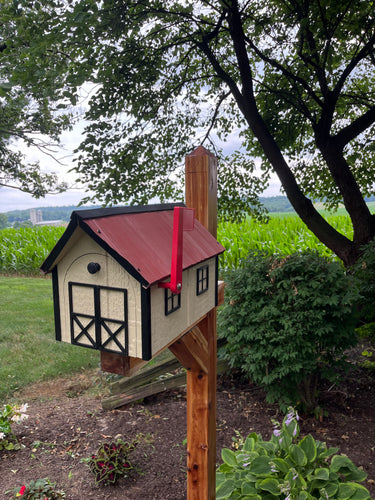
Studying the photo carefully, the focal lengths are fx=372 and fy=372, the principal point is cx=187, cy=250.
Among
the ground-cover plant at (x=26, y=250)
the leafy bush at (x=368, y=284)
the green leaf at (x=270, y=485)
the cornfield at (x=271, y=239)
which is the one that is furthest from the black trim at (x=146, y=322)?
the ground-cover plant at (x=26, y=250)

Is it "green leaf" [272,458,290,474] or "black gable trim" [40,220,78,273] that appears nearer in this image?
"black gable trim" [40,220,78,273]

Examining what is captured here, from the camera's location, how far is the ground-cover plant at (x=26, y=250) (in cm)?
1138

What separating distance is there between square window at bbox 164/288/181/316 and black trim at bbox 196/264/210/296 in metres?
0.22

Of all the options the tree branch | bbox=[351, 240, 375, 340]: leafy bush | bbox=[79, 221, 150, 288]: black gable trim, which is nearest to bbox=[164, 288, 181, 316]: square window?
bbox=[79, 221, 150, 288]: black gable trim

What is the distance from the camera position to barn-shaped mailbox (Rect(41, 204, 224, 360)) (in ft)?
3.55

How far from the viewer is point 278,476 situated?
7.21ft

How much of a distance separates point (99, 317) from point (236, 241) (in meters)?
7.95

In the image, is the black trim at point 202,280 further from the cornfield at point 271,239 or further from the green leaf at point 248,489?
the cornfield at point 271,239

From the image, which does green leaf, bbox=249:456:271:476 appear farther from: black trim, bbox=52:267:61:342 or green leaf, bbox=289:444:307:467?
black trim, bbox=52:267:61:342

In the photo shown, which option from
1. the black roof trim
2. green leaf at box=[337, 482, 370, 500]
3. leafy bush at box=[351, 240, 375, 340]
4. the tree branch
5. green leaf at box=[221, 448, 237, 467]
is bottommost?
green leaf at box=[221, 448, 237, 467]

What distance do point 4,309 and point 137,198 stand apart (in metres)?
3.98

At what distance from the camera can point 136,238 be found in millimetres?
1181

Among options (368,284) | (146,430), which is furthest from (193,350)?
(368,284)

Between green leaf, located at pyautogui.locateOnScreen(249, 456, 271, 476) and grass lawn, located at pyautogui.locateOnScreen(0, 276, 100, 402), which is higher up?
green leaf, located at pyautogui.locateOnScreen(249, 456, 271, 476)
